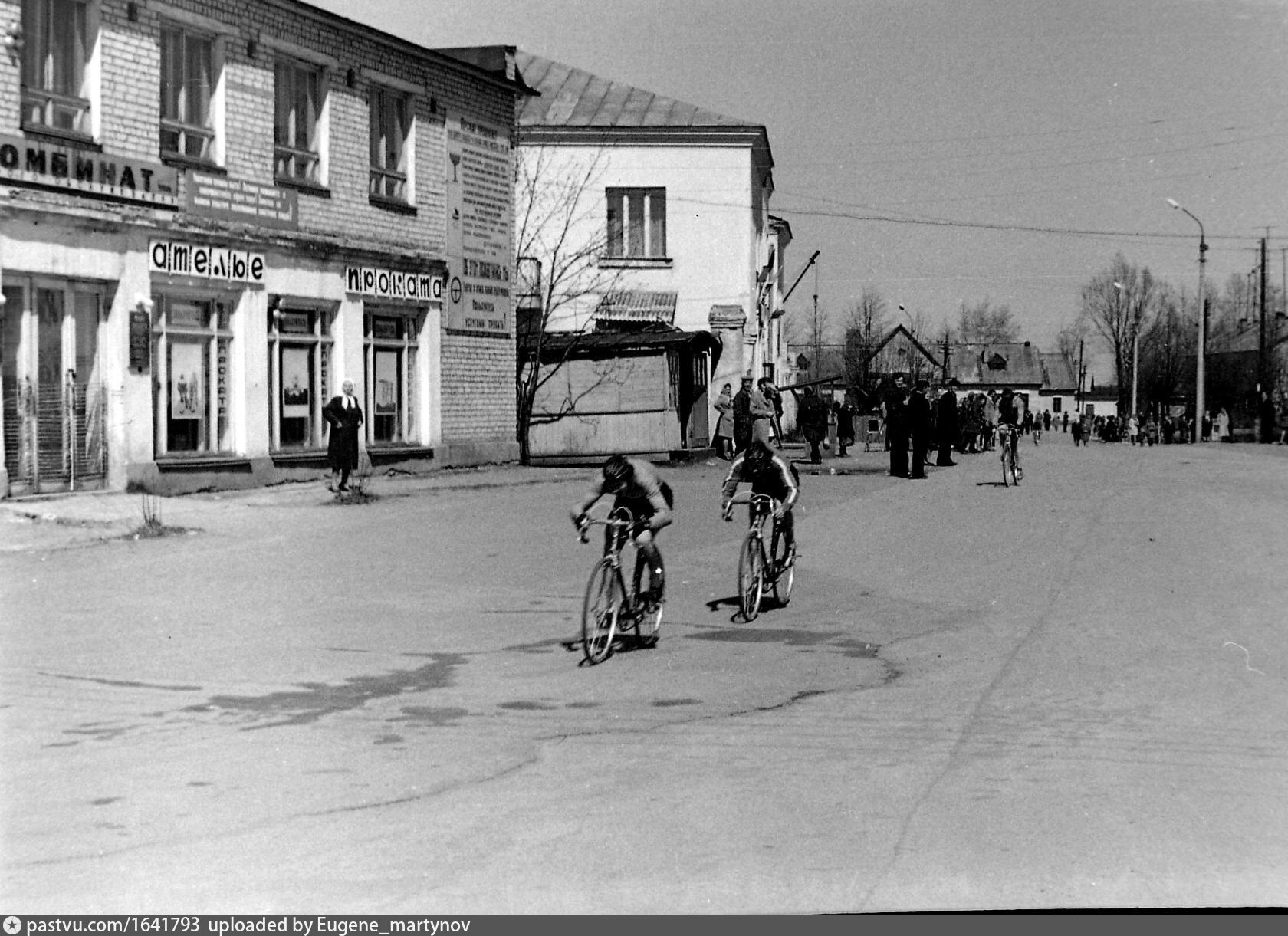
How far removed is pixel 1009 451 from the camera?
27.6m

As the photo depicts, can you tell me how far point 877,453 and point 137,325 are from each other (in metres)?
26.4

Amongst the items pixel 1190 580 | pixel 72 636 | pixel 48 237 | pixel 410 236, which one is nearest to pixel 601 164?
pixel 410 236

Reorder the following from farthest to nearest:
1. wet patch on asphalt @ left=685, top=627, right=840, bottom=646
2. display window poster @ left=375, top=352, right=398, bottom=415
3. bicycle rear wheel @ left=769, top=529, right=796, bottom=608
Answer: display window poster @ left=375, top=352, right=398, bottom=415 < bicycle rear wheel @ left=769, top=529, right=796, bottom=608 < wet patch on asphalt @ left=685, top=627, right=840, bottom=646

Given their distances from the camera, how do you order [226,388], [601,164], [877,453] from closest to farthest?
[226,388], [601,164], [877,453]

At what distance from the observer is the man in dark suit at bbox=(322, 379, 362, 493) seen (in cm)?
2045

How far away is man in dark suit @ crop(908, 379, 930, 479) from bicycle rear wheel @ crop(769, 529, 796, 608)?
1611 centimetres

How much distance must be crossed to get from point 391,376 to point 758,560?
11797 millimetres

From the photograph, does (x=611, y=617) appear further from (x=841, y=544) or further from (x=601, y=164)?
(x=601, y=164)

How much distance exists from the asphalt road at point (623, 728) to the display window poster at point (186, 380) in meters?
4.03

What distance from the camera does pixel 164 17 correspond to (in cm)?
1945

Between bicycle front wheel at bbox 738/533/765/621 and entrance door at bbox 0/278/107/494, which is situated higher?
entrance door at bbox 0/278/107/494

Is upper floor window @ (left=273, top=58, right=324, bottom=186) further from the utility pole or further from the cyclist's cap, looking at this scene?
the cyclist's cap

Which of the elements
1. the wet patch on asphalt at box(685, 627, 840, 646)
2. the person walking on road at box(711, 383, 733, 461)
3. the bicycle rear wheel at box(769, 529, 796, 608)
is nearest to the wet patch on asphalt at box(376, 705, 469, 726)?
the wet patch on asphalt at box(685, 627, 840, 646)

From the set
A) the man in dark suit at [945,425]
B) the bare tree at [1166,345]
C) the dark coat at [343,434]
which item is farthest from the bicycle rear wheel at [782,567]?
the man in dark suit at [945,425]
